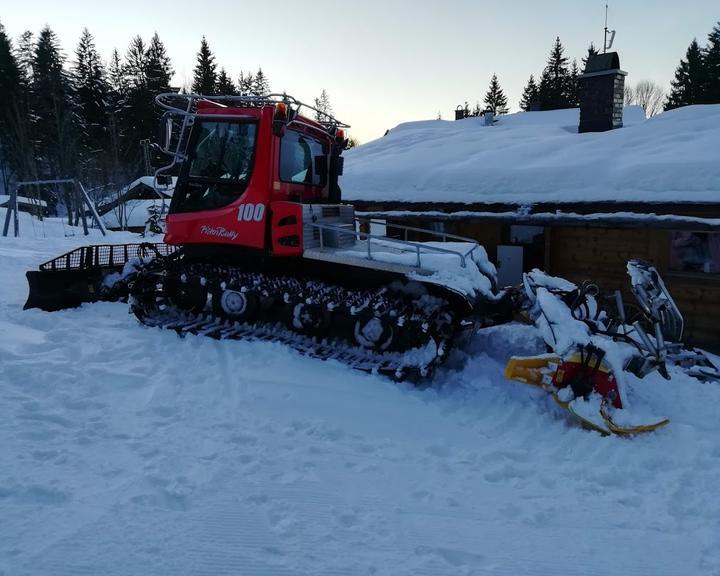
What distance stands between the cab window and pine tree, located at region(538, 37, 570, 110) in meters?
46.8

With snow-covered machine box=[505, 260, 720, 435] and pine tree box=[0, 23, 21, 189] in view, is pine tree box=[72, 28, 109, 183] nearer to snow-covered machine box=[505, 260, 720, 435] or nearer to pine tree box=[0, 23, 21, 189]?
pine tree box=[0, 23, 21, 189]

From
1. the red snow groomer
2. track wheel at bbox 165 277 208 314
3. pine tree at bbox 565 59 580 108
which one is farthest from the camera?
pine tree at bbox 565 59 580 108

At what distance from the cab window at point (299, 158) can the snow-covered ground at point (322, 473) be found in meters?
2.51

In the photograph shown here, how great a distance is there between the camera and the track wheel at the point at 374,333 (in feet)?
19.6

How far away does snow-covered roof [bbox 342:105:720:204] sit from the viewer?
898cm

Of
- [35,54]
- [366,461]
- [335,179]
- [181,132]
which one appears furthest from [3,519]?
[35,54]

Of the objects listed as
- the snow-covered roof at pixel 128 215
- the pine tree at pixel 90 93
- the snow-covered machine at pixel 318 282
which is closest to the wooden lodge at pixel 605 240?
the snow-covered machine at pixel 318 282

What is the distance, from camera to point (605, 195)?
9.23 m

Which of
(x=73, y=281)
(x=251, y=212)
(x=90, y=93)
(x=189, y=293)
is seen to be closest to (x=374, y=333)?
(x=251, y=212)

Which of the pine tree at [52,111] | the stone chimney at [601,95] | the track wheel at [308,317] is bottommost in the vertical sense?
the track wheel at [308,317]

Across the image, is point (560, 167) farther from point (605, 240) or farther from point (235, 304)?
point (235, 304)

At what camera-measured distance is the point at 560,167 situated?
1038cm

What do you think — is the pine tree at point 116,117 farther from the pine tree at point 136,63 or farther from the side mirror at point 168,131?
the side mirror at point 168,131

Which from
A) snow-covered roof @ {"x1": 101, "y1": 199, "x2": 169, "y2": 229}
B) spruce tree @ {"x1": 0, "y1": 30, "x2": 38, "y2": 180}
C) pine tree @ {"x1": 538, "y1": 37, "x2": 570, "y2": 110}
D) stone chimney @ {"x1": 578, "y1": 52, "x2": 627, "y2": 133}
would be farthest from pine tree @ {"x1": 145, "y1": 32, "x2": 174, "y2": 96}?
stone chimney @ {"x1": 578, "y1": 52, "x2": 627, "y2": 133}
